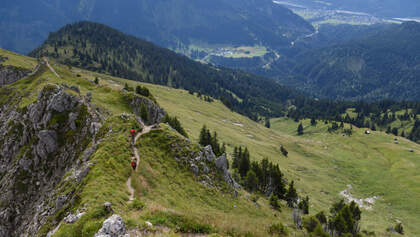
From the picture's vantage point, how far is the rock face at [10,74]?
10562 centimetres

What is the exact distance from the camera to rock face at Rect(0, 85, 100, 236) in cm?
3756

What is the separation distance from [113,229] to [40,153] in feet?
118

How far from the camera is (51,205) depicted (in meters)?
28.5

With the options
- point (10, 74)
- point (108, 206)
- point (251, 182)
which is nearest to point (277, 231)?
point (108, 206)

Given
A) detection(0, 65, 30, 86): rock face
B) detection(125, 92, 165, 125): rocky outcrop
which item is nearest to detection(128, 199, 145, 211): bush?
detection(125, 92, 165, 125): rocky outcrop

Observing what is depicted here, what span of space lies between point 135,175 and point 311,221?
39.0 meters

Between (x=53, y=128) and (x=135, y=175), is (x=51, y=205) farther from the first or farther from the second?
(x=53, y=128)

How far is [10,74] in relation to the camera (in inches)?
4242

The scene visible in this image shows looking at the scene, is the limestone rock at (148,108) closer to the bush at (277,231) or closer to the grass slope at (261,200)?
the grass slope at (261,200)

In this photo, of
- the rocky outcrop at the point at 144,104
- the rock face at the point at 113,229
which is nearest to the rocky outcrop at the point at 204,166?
the rock face at the point at 113,229

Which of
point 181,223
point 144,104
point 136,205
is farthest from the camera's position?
point 144,104

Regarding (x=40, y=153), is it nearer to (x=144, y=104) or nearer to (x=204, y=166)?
(x=204, y=166)

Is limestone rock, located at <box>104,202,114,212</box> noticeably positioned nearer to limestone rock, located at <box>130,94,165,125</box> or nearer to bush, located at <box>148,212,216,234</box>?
bush, located at <box>148,212,216,234</box>

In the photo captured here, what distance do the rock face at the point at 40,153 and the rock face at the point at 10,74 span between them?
6758 cm
